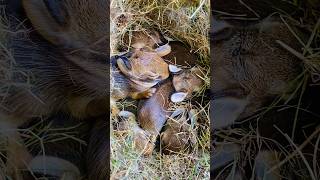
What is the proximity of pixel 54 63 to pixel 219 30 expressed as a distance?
602 mm

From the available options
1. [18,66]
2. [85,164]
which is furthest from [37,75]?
[85,164]

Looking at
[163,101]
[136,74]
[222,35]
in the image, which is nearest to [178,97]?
[163,101]

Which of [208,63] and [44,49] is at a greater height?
[44,49]

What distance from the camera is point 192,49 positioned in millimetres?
1889

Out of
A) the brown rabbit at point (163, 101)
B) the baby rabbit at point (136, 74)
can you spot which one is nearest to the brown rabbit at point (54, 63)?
the baby rabbit at point (136, 74)

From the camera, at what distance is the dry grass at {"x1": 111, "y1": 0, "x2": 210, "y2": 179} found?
73.7 inches

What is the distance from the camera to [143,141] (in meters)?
1.88

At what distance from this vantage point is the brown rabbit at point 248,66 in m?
1.84

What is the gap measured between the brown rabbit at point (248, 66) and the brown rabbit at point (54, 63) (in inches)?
16.2

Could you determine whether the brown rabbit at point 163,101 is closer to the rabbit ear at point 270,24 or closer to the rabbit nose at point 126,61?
the rabbit nose at point 126,61

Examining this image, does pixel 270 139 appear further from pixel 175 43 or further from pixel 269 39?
pixel 175 43

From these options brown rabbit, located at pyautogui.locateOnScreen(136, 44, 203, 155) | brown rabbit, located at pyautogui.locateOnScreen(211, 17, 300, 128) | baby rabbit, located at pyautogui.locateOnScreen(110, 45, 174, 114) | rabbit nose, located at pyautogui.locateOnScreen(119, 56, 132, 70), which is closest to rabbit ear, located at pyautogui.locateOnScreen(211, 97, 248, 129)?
brown rabbit, located at pyautogui.locateOnScreen(211, 17, 300, 128)

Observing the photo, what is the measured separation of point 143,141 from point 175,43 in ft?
1.24

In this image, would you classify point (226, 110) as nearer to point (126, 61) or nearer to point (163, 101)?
point (163, 101)
